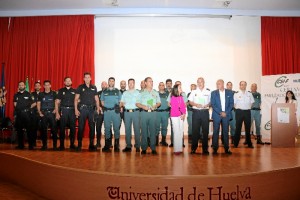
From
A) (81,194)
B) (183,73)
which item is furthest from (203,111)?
(183,73)

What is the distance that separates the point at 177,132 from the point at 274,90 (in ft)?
10.5

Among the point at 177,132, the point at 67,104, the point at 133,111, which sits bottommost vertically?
the point at 177,132

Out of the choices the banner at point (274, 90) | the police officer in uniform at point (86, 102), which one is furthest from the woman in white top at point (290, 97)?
the police officer in uniform at point (86, 102)

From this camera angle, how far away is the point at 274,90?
7.13m

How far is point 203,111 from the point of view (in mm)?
5316

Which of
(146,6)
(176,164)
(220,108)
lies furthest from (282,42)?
(176,164)

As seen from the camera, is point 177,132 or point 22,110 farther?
point 22,110

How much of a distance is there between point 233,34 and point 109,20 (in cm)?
365

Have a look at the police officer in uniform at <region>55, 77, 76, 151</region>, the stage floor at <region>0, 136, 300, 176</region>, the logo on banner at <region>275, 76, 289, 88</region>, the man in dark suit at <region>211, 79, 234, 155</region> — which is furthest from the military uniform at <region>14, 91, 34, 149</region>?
the logo on banner at <region>275, 76, 289, 88</region>

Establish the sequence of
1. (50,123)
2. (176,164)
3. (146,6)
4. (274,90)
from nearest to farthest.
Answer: (176,164), (50,123), (274,90), (146,6)

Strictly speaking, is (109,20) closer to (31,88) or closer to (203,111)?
(31,88)

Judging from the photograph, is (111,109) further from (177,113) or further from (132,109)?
(177,113)

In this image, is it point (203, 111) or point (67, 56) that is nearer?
point (203, 111)

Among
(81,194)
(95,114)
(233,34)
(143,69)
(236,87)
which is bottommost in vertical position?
(81,194)
